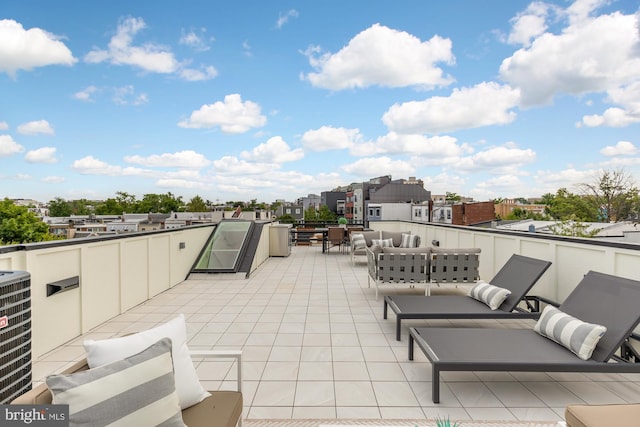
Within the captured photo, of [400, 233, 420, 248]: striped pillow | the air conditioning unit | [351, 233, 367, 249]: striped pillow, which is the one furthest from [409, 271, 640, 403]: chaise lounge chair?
[351, 233, 367, 249]: striped pillow

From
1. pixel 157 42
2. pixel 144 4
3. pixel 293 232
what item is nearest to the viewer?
pixel 144 4

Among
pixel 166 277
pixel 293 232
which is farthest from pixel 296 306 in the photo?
pixel 293 232

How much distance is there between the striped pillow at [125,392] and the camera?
3.96 feet

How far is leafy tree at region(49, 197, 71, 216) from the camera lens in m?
69.1

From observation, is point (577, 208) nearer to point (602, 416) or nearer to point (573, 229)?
point (573, 229)

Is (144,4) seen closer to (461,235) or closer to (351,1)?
(351,1)

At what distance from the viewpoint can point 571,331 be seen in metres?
2.63

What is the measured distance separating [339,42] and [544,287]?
11018 mm

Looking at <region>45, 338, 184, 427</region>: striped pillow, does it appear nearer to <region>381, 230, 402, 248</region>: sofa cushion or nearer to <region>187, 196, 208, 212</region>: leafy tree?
<region>381, 230, 402, 248</region>: sofa cushion

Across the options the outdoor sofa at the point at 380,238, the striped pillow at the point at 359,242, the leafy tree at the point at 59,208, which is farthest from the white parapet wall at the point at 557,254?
the leafy tree at the point at 59,208

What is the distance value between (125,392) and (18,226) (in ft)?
121

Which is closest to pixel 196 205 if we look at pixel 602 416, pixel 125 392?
pixel 125 392

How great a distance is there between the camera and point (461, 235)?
22.1 feet

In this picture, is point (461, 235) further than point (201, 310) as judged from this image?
Yes
